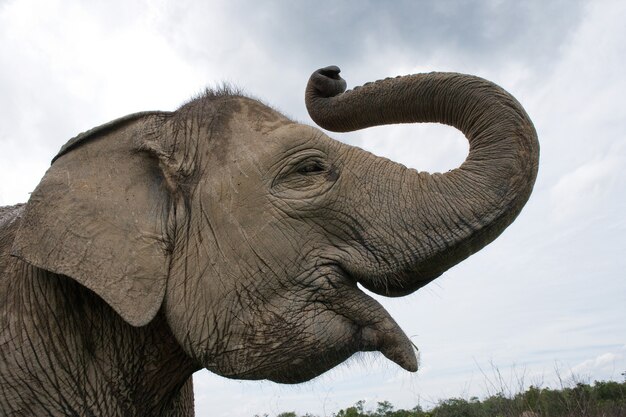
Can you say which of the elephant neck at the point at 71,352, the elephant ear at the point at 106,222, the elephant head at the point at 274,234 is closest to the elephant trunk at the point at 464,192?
the elephant head at the point at 274,234

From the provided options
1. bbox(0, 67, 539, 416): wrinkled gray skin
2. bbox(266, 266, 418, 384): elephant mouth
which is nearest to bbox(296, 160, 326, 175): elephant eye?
bbox(0, 67, 539, 416): wrinkled gray skin

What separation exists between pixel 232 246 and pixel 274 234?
7.7 inches

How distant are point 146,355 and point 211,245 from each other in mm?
673

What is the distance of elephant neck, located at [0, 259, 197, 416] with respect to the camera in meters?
3.28

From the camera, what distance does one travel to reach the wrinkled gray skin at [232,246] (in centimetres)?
316

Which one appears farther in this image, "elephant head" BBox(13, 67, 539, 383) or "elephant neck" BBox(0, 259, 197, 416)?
"elephant neck" BBox(0, 259, 197, 416)

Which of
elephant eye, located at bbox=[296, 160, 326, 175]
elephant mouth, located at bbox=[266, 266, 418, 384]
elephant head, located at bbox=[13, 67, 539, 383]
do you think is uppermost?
elephant eye, located at bbox=[296, 160, 326, 175]

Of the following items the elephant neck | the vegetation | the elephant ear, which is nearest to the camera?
the elephant ear

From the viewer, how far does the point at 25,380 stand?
3.27 metres

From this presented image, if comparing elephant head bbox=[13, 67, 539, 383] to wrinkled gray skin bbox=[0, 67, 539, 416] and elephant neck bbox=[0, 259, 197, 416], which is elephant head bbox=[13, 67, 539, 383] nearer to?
wrinkled gray skin bbox=[0, 67, 539, 416]

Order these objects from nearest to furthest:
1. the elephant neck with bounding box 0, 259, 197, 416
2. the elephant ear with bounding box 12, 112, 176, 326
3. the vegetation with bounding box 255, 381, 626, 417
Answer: the elephant ear with bounding box 12, 112, 176, 326, the elephant neck with bounding box 0, 259, 197, 416, the vegetation with bounding box 255, 381, 626, 417

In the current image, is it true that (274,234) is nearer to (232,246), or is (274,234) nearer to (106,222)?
(232,246)

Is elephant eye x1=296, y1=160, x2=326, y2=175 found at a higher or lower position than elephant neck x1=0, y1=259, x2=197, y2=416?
higher

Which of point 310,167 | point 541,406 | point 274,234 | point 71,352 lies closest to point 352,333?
point 274,234
